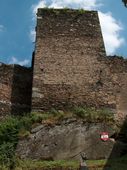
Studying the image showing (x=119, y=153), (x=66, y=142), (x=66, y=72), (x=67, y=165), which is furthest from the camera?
(x=66, y=72)

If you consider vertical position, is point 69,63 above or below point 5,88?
above

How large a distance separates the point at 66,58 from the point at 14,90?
2.66 m

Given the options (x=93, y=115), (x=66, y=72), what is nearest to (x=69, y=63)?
(x=66, y=72)

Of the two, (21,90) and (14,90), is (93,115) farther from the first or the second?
(14,90)

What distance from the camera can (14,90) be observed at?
21.6m

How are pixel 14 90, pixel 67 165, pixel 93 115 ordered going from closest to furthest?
pixel 67 165
pixel 93 115
pixel 14 90

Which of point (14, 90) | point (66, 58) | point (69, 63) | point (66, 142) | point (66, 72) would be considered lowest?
point (66, 142)

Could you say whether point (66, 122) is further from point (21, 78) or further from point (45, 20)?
point (45, 20)

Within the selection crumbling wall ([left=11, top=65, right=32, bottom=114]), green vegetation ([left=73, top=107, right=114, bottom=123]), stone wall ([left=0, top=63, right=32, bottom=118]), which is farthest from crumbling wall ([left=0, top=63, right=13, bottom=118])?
green vegetation ([left=73, top=107, right=114, bottom=123])

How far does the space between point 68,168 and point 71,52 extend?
6.70m

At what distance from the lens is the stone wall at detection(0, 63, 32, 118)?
2122 cm

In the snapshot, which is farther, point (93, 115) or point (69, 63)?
point (69, 63)

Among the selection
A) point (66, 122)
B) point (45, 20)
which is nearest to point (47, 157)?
point (66, 122)

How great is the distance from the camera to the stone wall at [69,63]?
68.9 ft
